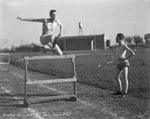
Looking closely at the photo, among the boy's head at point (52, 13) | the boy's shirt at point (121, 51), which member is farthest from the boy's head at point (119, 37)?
the boy's head at point (52, 13)

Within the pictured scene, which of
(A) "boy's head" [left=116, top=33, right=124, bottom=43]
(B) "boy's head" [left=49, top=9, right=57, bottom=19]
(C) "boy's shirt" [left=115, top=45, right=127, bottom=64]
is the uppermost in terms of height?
(B) "boy's head" [left=49, top=9, right=57, bottom=19]

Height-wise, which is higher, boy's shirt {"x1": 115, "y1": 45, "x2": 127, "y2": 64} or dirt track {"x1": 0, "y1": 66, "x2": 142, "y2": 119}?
boy's shirt {"x1": 115, "y1": 45, "x2": 127, "y2": 64}

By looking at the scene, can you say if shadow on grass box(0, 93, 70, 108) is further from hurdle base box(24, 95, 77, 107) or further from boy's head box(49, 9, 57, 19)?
boy's head box(49, 9, 57, 19)

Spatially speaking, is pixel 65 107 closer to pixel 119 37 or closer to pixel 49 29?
pixel 49 29

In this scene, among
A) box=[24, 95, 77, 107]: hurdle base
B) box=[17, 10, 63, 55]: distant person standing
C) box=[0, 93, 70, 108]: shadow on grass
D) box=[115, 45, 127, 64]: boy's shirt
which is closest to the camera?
box=[17, 10, 63, 55]: distant person standing

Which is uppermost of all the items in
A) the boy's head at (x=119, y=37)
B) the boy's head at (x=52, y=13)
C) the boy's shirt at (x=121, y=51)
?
the boy's head at (x=52, y=13)

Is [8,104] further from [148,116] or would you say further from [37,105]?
[148,116]

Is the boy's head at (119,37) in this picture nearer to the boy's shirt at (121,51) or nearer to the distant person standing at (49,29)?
the boy's shirt at (121,51)

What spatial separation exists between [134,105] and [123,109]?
1.81 feet

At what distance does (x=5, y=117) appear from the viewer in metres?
6.30

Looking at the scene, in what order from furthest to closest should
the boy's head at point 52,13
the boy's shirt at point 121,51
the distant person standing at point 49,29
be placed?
the boy's shirt at point 121,51
the boy's head at point 52,13
the distant person standing at point 49,29

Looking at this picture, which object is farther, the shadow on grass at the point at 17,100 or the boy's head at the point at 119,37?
the boy's head at the point at 119,37

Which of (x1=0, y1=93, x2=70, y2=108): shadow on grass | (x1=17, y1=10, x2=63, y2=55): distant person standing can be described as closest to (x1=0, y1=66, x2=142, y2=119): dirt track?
(x1=0, y1=93, x2=70, y2=108): shadow on grass

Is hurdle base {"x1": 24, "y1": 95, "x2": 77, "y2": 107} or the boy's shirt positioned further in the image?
the boy's shirt
